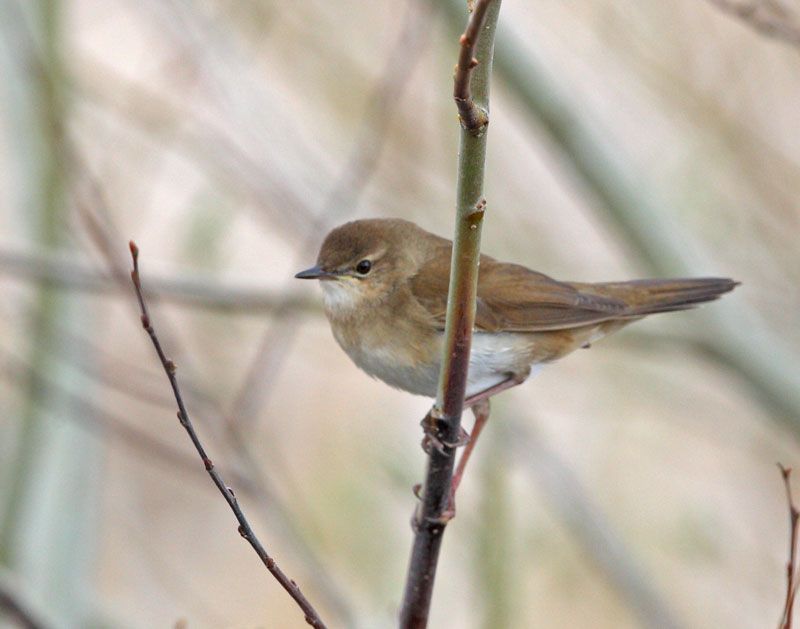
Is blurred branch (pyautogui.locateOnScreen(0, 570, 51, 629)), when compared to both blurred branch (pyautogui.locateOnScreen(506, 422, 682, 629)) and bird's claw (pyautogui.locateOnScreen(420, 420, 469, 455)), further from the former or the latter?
blurred branch (pyautogui.locateOnScreen(506, 422, 682, 629))

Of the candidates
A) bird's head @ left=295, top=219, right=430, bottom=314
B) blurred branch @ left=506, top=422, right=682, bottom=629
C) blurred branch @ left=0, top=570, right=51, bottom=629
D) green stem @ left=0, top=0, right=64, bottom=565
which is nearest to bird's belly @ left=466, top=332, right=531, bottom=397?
bird's head @ left=295, top=219, right=430, bottom=314

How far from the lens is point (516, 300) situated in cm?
343

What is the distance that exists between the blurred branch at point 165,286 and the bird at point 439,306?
0.50 meters

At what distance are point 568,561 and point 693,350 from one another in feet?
7.76

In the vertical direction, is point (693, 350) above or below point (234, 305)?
above

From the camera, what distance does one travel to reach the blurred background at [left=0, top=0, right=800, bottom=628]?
3.92m

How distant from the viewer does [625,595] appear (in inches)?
167

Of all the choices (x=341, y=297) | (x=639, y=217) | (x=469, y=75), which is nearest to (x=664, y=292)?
(x=639, y=217)

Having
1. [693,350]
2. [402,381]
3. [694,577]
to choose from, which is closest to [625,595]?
[693,350]

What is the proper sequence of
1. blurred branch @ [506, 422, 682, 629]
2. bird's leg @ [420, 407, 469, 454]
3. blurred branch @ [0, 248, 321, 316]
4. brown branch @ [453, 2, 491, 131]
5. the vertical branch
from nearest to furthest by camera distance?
brown branch @ [453, 2, 491, 131], the vertical branch, bird's leg @ [420, 407, 469, 454], blurred branch @ [0, 248, 321, 316], blurred branch @ [506, 422, 682, 629]

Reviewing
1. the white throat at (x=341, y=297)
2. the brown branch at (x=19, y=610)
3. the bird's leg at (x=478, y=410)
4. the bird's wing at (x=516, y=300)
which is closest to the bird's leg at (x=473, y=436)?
the bird's leg at (x=478, y=410)

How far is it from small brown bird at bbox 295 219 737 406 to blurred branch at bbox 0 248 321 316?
508 mm

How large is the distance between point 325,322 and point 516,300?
1766 millimetres

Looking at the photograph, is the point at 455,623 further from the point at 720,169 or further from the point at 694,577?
the point at 720,169
